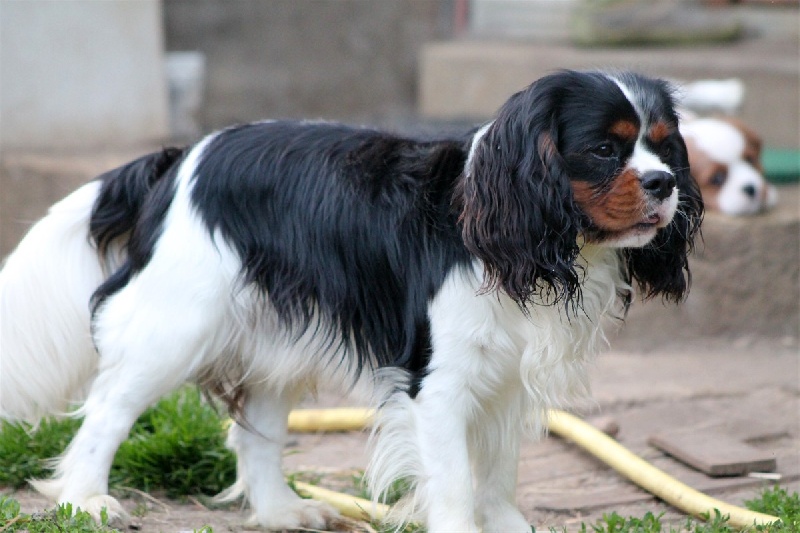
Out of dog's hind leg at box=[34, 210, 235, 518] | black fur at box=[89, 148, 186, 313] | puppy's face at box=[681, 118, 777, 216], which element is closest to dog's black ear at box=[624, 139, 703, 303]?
dog's hind leg at box=[34, 210, 235, 518]

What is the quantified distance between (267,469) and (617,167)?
65.2 inches

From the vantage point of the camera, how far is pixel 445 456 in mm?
3348

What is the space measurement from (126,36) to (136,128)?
0.60 meters

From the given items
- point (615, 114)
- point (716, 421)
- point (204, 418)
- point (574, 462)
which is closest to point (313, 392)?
point (204, 418)

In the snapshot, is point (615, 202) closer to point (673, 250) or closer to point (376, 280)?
point (673, 250)

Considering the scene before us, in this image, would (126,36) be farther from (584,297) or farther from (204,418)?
(584,297)

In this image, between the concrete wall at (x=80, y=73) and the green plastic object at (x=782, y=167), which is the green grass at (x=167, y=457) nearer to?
the concrete wall at (x=80, y=73)

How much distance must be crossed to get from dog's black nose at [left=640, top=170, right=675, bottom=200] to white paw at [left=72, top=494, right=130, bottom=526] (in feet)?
6.25

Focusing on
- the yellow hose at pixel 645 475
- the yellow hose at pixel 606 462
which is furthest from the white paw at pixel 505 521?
the yellow hose at pixel 645 475

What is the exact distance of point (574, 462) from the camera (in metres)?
4.57

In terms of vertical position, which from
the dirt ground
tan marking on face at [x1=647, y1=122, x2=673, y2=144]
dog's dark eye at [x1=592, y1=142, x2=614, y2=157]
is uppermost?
tan marking on face at [x1=647, y1=122, x2=673, y2=144]

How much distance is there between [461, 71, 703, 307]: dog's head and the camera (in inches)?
120

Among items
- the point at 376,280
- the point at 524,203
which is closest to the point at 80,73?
the point at 376,280

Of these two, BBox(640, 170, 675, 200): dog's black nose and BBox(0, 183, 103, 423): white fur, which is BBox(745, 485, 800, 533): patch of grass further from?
BBox(0, 183, 103, 423): white fur
